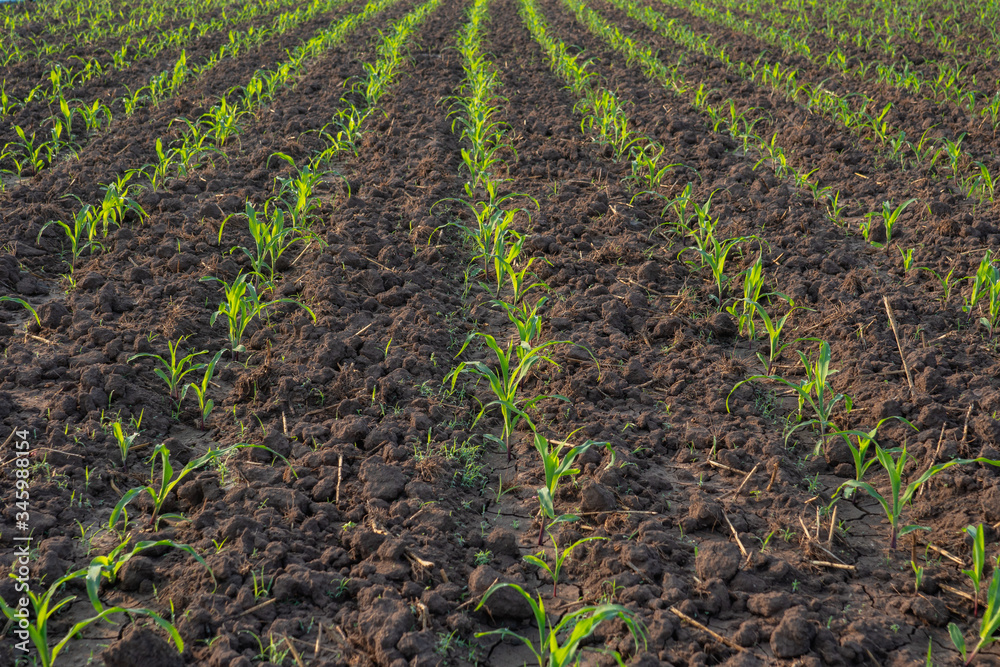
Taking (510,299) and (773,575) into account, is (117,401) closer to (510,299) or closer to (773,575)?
(510,299)

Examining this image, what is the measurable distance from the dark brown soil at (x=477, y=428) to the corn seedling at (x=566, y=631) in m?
0.07

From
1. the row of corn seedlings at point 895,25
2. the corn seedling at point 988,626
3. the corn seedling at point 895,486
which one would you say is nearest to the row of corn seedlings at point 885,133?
the row of corn seedlings at point 895,25

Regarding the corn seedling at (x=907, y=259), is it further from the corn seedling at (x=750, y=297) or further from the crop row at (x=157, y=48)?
the crop row at (x=157, y=48)

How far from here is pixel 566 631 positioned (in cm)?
216

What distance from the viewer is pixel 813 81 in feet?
29.4

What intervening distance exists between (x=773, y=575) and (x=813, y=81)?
8.40m

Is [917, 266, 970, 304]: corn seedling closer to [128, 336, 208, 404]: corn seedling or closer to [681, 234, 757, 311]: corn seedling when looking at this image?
[681, 234, 757, 311]: corn seedling

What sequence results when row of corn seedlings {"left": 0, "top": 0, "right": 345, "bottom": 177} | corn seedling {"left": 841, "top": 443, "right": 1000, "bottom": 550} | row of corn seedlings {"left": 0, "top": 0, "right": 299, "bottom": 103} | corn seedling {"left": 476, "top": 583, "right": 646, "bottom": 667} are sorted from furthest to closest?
row of corn seedlings {"left": 0, "top": 0, "right": 299, "bottom": 103} < row of corn seedlings {"left": 0, "top": 0, "right": 345, "bottom": 177} < corn seedling {"left": 841, "top": 443, "right": 1000, "bottom": 550} < corn seedling {"left": 476, "top": 583, "right": 646, "bottom": 667}

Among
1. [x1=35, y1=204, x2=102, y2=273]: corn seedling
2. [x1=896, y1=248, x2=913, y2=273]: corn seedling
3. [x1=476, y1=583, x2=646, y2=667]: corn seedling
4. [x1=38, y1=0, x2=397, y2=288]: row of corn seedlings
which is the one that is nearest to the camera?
[x1=476, y1=583, x2=646, y2=667]: corn seedling

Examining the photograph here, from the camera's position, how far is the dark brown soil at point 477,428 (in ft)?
7.04

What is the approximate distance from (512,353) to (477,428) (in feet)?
2.16

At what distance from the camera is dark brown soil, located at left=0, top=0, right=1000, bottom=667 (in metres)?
2.14

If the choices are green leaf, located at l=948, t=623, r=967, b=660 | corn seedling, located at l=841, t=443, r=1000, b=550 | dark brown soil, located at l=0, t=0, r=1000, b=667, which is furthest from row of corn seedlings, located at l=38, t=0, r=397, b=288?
green leaf, located at l=948, t=623, r=967, b=660

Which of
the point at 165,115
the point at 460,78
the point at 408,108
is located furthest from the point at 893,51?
the point at 165,115
